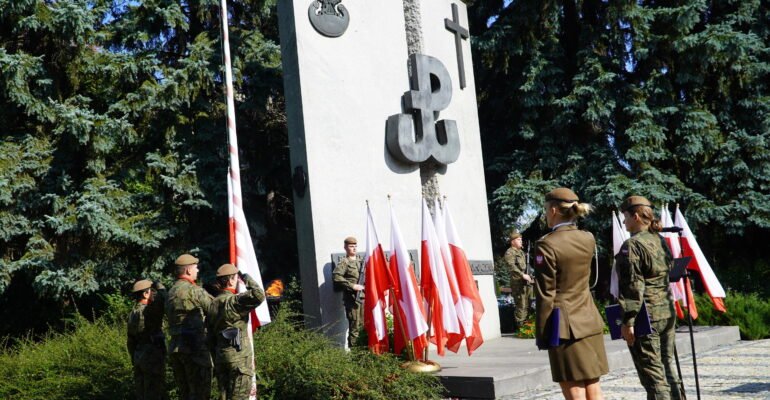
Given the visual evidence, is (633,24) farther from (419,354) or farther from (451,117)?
(419,354)

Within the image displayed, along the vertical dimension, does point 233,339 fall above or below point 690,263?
below

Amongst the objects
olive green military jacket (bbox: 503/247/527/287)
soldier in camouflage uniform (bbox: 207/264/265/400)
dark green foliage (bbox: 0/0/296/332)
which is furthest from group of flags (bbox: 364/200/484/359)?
dark green foliage (bbox: 0/0/296/332)

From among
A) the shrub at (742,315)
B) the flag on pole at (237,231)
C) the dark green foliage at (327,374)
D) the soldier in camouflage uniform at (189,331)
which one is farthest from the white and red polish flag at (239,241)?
the shrub at (742,315)

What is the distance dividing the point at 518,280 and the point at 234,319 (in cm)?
720

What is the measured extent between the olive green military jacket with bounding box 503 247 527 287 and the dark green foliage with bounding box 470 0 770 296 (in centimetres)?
311

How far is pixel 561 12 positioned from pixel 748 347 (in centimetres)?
890

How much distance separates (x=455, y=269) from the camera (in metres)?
8.75

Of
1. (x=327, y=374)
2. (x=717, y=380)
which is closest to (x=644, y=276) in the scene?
(x=327, y=374)

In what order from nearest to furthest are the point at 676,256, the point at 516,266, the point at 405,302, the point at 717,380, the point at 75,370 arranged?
→ the point at 717,380 → the point at 75,370 → the point at 405,302 → the point at 676,256 → the point at 516,266

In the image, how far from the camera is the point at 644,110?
1524 cm

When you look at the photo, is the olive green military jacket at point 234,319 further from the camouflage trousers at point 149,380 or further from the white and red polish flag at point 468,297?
the white and red polish flag at point 468,297

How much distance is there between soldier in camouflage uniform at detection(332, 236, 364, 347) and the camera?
385 inches

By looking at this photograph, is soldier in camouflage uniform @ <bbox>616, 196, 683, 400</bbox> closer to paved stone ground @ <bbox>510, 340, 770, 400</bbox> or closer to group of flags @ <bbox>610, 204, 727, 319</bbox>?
paved stone ground @ <bbox>510, 340, 770, 400</bbox>

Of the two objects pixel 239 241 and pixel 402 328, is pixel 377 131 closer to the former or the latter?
pixel 402 328
